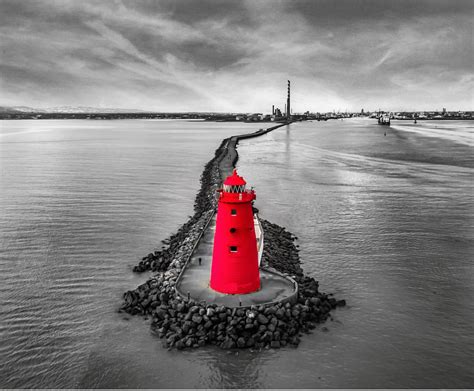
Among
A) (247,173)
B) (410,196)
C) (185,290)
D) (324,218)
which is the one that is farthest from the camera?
(247,173)

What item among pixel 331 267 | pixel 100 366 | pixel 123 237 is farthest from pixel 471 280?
pixel 123 237

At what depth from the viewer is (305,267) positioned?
53.1 feet

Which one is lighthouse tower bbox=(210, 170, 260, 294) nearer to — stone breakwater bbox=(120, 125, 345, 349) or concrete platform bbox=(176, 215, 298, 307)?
concrete platform bbox=(176, 215, 298, 307)

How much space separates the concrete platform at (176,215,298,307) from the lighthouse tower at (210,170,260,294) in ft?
0.69

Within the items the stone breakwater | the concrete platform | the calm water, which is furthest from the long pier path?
the calm water

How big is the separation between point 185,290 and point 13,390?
4.21 m

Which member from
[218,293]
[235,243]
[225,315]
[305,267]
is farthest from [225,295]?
[305,267]

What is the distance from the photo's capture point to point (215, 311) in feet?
35.7

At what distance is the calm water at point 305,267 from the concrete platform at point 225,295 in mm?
1154

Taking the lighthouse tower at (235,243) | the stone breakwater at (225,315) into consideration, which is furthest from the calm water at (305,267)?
the lighthouse tower at (235,243)

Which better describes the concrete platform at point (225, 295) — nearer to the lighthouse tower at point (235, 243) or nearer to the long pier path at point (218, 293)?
the long pier path at point (218, 293)

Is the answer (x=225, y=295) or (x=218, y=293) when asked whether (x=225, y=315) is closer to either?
(x=225, y=295)

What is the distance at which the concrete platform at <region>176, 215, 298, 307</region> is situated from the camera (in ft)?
37.3

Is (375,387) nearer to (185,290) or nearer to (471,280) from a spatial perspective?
(185,290)
